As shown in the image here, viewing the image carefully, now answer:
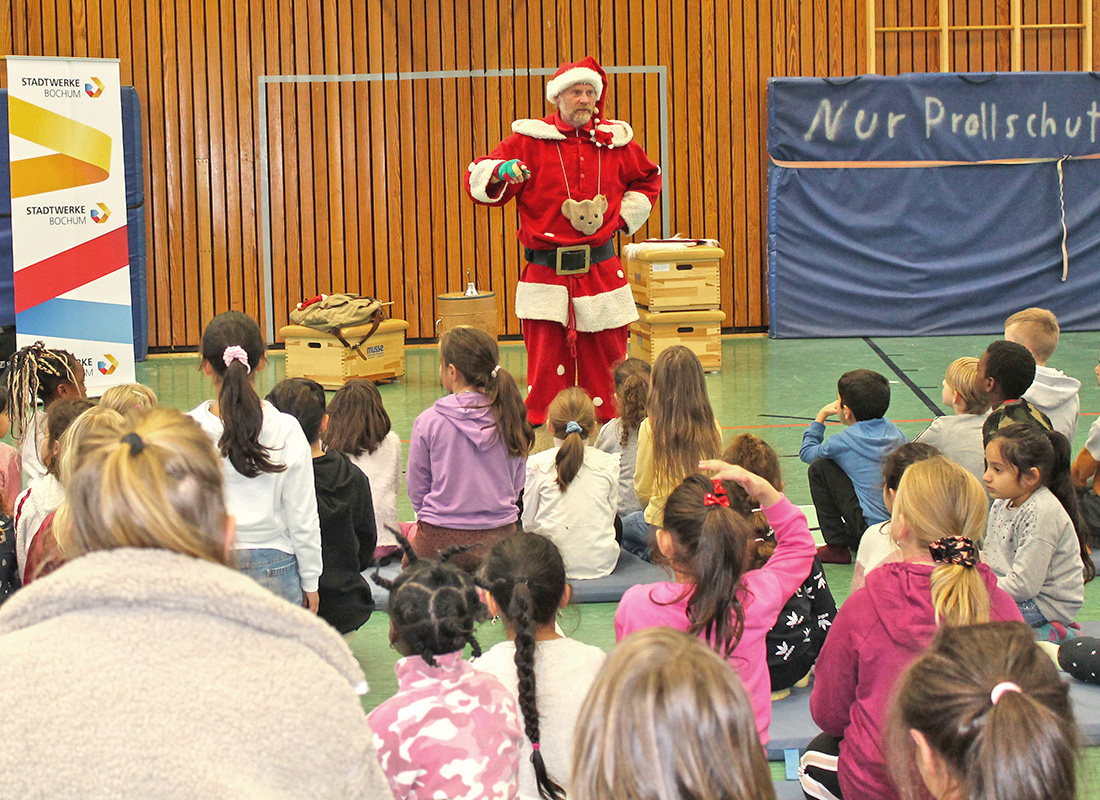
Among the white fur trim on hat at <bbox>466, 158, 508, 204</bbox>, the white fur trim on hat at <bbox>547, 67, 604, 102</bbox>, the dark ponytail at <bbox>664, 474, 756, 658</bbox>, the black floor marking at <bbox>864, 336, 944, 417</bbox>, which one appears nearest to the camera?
the dark ponytail at <bbox>664, 474, 756, 658</bbox>

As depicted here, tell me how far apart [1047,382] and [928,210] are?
5.57 metres

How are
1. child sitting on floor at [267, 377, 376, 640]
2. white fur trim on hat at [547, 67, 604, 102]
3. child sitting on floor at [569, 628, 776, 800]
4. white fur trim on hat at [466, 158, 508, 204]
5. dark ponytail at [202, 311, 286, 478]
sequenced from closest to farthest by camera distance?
child sitting on floor at [569, 628, 776, 800] < dark ponytail at [202, 311, 286, 478] < child sitting on floor at [267, 377, 376, 640] < white fur trim on hat at [547, 67, 604, 102] < white fur trim on hat at [466, 158, 508, 204]

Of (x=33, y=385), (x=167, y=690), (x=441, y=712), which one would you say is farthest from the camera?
(x=33, y=385)

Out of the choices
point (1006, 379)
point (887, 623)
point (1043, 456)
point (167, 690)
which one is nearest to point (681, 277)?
point (1006, 379)

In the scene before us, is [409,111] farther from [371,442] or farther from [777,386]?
[371,442]

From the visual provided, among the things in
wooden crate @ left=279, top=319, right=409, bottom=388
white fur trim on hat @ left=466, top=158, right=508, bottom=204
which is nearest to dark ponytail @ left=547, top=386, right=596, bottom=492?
white fur trim on hat @ left=466, top=158, right=508, bottom=204

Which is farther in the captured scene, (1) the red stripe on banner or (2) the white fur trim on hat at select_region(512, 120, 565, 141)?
(1) the red stripe on banner

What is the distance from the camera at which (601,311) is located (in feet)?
19.0

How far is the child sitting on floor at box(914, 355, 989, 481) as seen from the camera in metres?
3.82

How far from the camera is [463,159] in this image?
952cm

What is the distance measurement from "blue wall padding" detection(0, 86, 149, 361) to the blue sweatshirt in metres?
6.28

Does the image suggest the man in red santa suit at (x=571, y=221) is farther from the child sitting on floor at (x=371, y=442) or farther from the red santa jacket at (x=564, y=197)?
the child sitting on floor at (x=371, y=442)

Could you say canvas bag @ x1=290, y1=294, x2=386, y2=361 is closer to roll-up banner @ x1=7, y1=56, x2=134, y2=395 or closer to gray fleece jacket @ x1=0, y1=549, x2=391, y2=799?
roll-up banner @ x1=7, y1=56, x2=134, y2=395

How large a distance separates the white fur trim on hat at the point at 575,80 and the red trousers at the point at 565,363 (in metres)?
1.12
